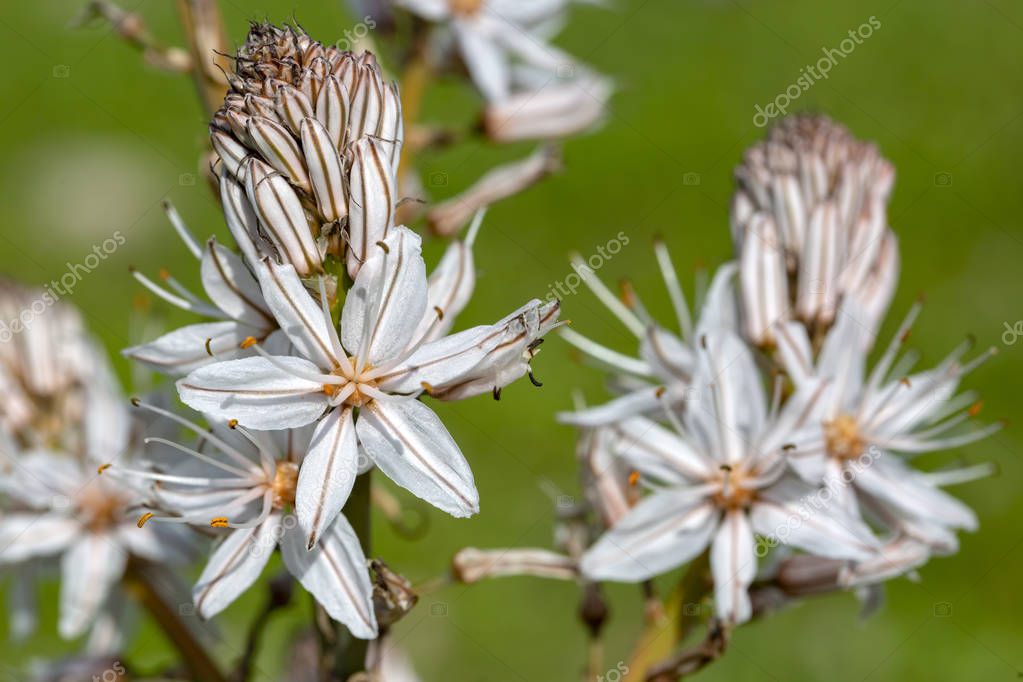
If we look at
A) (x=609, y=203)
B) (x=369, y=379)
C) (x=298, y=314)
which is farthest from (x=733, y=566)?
(x=609, y=203)

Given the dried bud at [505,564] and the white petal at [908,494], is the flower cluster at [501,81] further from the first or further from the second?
the white petal at [908,494]

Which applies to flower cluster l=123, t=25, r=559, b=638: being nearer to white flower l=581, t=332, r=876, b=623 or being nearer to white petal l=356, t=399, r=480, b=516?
white petal l=356, t=399, r=480, b=516

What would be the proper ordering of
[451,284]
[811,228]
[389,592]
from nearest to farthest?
[389,592]
[451,284]
[811,228]

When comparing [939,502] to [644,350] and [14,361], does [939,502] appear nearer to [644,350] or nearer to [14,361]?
[644,350]

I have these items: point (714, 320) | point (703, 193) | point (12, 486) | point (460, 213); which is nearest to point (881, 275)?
point (714, 320)

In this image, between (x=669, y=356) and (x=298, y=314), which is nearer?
(x=298, y=314)

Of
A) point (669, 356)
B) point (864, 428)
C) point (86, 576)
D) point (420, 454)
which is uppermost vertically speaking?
point (86, 576)

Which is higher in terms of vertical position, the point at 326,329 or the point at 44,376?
the point at 44,376


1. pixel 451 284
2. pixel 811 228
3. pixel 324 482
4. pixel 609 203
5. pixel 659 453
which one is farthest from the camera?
pixel 609 203

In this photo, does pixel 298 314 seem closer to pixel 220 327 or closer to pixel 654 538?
pixel 220 327
